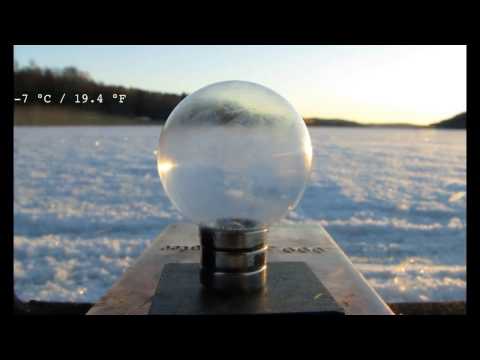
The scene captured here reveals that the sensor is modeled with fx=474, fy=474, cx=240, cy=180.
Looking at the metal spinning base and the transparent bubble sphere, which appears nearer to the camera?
the transparent bubble sphere

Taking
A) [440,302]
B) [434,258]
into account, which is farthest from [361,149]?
[440,302]

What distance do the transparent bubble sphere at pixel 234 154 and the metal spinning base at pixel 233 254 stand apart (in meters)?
0.02

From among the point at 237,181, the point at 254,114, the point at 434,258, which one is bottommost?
the point at 434,258

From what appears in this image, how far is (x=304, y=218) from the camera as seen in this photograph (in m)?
4.44

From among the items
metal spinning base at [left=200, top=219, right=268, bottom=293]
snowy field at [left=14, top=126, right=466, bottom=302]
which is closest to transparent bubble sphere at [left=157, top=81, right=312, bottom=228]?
metal spinning base at [left=200, top=219, right=268, bottom=293]

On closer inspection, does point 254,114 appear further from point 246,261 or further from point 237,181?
point 246,261

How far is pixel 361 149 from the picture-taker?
11359 millimetres

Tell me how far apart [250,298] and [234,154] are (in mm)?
330

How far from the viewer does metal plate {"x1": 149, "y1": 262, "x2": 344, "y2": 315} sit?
0.98 metres

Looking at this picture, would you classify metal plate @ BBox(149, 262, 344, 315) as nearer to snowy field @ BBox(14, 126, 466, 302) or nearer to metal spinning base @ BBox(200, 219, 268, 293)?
metal spinning base @ BBox(200, 219, 268, 293)

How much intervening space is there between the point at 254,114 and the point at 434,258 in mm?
2813

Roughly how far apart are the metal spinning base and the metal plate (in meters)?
0.03

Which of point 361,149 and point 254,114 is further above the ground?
point 254,114

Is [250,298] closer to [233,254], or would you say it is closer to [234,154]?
[233,254]
